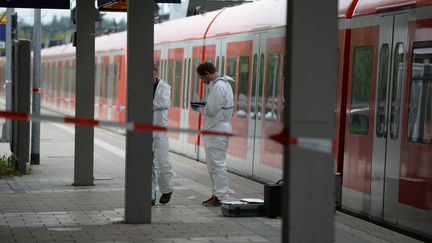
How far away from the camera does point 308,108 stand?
250 inches

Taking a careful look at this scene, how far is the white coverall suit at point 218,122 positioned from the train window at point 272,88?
11.0 feet

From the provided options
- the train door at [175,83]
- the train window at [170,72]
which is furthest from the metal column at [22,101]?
the train window at [170,72]

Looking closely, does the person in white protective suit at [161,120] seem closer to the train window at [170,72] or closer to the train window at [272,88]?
the train window at [272,88]

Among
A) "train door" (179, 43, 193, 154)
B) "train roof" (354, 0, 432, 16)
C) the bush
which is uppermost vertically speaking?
"train roof" (354, 0, 432, 16)

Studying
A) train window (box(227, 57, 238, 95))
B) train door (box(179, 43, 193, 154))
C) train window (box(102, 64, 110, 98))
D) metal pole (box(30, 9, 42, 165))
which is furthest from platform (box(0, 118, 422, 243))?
train window (box(102, 64, 110, 98))

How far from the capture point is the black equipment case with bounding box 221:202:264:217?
11.3 metres

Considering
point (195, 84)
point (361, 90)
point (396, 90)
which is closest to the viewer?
point (396, 90)

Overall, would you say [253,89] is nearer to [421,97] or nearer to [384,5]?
[384,5]

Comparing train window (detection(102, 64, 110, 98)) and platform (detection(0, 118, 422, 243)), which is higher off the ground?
train window (detection(102, 64, 110, 98))

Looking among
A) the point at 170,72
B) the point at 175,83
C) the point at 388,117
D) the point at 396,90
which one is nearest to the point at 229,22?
the point at 175,83

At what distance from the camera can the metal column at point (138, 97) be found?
10.5 meters

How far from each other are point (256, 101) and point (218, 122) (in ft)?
14.9

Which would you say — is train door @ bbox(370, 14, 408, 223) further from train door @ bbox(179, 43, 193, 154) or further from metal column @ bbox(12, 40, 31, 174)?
train door @ bbox(179, 43, 193, 154)

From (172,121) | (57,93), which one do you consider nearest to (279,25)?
(172,121)
